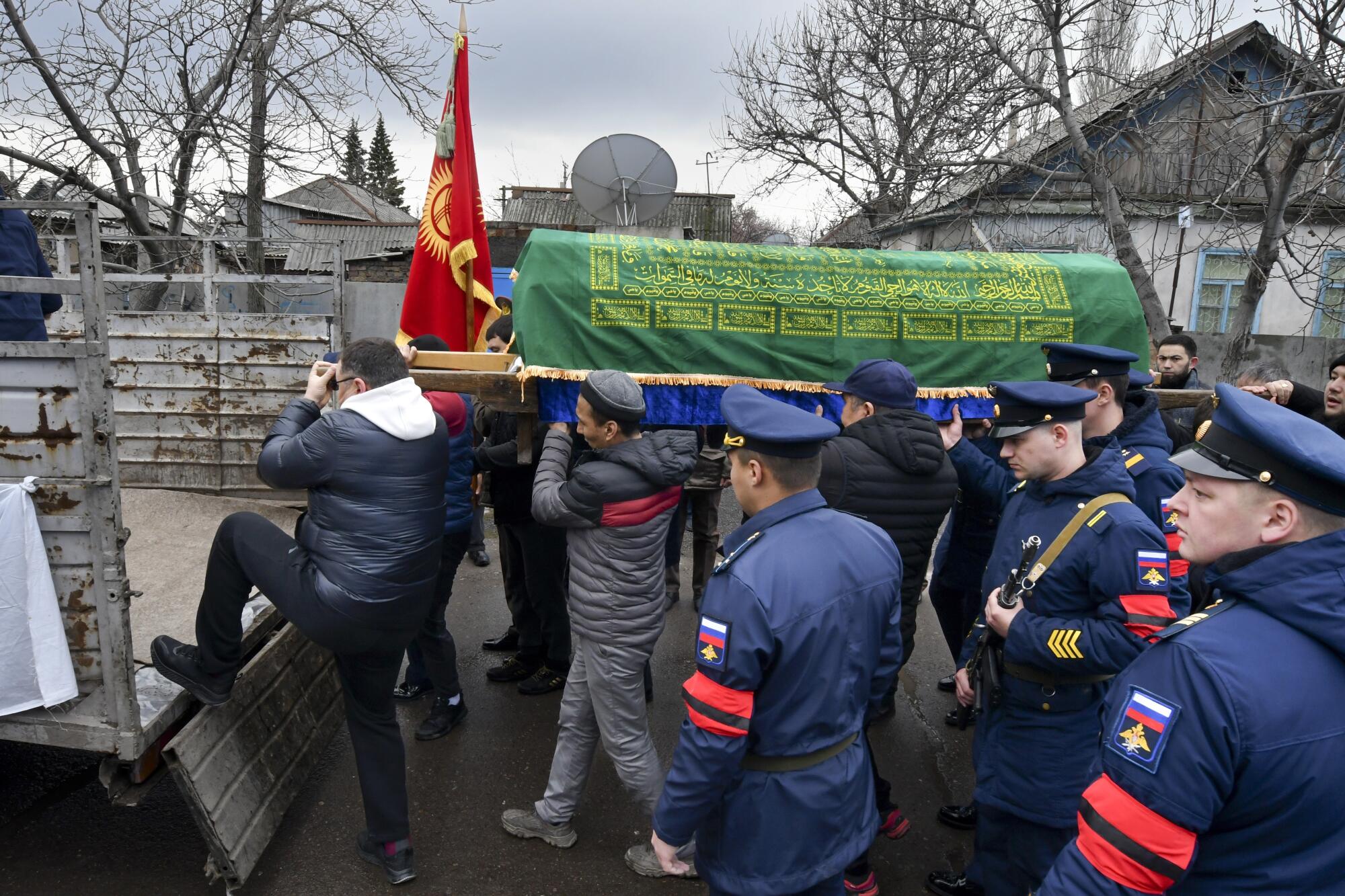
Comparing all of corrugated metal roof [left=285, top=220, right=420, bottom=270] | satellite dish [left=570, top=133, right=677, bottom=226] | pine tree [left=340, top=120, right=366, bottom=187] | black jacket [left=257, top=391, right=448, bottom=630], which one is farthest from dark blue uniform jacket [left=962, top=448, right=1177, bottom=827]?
corrugated metal roof [left=285, top=220, right=420, bottom=270]

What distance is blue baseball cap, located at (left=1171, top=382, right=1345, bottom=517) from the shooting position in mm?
1400

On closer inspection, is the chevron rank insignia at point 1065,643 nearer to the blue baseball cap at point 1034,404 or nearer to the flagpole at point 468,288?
the blue baseball cap at point 1034,404

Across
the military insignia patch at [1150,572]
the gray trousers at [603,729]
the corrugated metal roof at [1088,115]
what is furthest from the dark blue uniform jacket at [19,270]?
the corrugated metal roof at [1088,115]

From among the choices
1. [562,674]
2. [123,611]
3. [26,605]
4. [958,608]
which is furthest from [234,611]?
[958,608]

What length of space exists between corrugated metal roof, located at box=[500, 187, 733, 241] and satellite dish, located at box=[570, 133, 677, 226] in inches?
410

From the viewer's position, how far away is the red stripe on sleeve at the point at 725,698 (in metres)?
1.92

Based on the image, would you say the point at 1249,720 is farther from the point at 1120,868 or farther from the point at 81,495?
the point at 81,495

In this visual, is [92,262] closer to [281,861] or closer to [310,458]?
[310,458]

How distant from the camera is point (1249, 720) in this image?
4.33ft

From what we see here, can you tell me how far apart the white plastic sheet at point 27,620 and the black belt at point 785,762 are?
2191mm

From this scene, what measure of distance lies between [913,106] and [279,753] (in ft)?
47.6

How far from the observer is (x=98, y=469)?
8.21ft

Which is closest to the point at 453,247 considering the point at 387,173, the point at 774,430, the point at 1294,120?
the point at 774,430

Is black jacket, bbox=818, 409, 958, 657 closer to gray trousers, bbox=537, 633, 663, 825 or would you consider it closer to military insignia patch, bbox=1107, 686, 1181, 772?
gray trousers, bbox=537, 633, 663, 825
